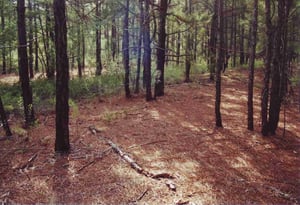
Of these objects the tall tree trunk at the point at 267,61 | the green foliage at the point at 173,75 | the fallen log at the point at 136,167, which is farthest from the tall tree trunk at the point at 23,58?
the green foliage at the point at 173,75

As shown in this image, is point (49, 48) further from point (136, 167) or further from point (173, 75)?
point (136, 167)

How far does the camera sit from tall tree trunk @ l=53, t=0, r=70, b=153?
7641mm

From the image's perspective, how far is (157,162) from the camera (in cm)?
738

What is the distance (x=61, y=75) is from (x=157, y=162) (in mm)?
3307

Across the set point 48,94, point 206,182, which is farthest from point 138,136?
point 48,94

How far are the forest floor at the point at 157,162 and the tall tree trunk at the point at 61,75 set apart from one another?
45 centimetres

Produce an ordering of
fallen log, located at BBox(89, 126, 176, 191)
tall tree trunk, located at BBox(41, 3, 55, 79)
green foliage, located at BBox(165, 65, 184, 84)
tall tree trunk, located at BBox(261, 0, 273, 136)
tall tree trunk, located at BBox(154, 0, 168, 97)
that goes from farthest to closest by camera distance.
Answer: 1. green foliage, located at BBox(165, 65, 184, 84)
2. tall tree trunk, located at BBox(41, 3, 55, 79)
3. tall tree trunk, located at BBox(154, 0, 168, 97)
4. tall tree trunk, located at BBox(261, 0, 273, 136)
5. fallen log, located at BBox(89, 126, 176, 191)

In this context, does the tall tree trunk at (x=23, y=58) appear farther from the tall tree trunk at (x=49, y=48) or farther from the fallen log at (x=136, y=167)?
Result: the tall tree trunk at (x=49, y=48)

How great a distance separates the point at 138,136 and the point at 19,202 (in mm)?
4450

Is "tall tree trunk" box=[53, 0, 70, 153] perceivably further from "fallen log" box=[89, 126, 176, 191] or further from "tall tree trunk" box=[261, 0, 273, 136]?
"tall tree trunk" box=[261, 0, 273, 136]

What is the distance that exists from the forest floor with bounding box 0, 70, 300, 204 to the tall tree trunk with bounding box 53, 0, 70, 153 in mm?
454

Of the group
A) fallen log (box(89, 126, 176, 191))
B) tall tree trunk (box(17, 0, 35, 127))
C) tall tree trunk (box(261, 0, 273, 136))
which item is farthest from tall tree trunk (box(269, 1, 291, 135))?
tall tree trunk (box(17, 0, 35, 127))

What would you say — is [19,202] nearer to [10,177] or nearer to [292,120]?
[10,177]

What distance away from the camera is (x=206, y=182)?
6.31 m
